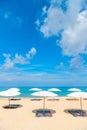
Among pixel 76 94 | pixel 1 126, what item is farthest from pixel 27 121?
pixel 76 94

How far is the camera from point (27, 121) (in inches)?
472

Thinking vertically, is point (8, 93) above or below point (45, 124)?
above

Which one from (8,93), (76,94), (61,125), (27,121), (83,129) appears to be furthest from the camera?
(8,93)

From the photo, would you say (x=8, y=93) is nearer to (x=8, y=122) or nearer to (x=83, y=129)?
(x=8, y=122)

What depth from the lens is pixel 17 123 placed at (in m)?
11.4

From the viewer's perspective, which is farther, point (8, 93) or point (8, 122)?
point (8, 93)

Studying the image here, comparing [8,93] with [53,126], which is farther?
[8,93]

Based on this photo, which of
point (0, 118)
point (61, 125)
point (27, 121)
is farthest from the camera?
point (0, 118)

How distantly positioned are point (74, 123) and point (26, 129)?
286 cm

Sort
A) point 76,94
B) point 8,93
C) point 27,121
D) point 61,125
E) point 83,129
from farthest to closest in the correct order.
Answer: point 8,93 < point 76,94 < point 27,121 < point 61,125 < point 83,129

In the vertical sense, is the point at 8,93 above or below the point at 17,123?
above

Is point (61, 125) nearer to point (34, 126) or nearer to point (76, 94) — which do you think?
point (34, 126)

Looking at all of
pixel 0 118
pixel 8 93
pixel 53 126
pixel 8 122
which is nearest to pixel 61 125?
pixel 53 126

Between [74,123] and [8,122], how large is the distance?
369cm
